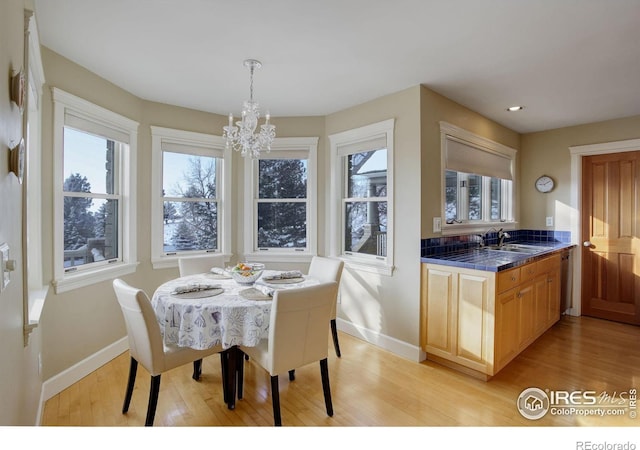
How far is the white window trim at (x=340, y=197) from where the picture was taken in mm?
3055

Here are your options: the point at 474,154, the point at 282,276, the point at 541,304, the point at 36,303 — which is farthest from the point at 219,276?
the point at 541,304

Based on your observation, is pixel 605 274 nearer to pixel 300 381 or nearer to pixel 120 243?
pixel 300 381

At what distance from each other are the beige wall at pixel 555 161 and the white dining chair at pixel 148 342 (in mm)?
4549

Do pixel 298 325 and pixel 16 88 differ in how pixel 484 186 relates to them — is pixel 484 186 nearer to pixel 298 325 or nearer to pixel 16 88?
pixel 298 325

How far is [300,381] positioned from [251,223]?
6.45 ft

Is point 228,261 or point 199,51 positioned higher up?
point 199,51

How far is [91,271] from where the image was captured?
8.77ft

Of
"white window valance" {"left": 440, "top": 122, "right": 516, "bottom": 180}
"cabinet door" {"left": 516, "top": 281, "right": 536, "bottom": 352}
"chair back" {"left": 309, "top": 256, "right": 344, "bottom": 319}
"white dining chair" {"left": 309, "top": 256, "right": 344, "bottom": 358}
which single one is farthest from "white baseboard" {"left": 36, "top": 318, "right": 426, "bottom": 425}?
"white window valance" {"left": 440, "top": 122, "right": 516, "bottom": 180}

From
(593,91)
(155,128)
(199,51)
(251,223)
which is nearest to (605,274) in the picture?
(593,91)

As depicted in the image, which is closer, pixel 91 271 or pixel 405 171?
pixel 91 271

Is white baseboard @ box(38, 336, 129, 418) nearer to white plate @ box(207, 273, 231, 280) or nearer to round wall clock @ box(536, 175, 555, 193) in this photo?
white plate @ box(207, 273, 231, 280)

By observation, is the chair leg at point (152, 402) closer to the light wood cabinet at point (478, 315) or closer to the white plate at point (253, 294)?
the white plate at point (253, 294)

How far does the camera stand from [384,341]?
310cm
